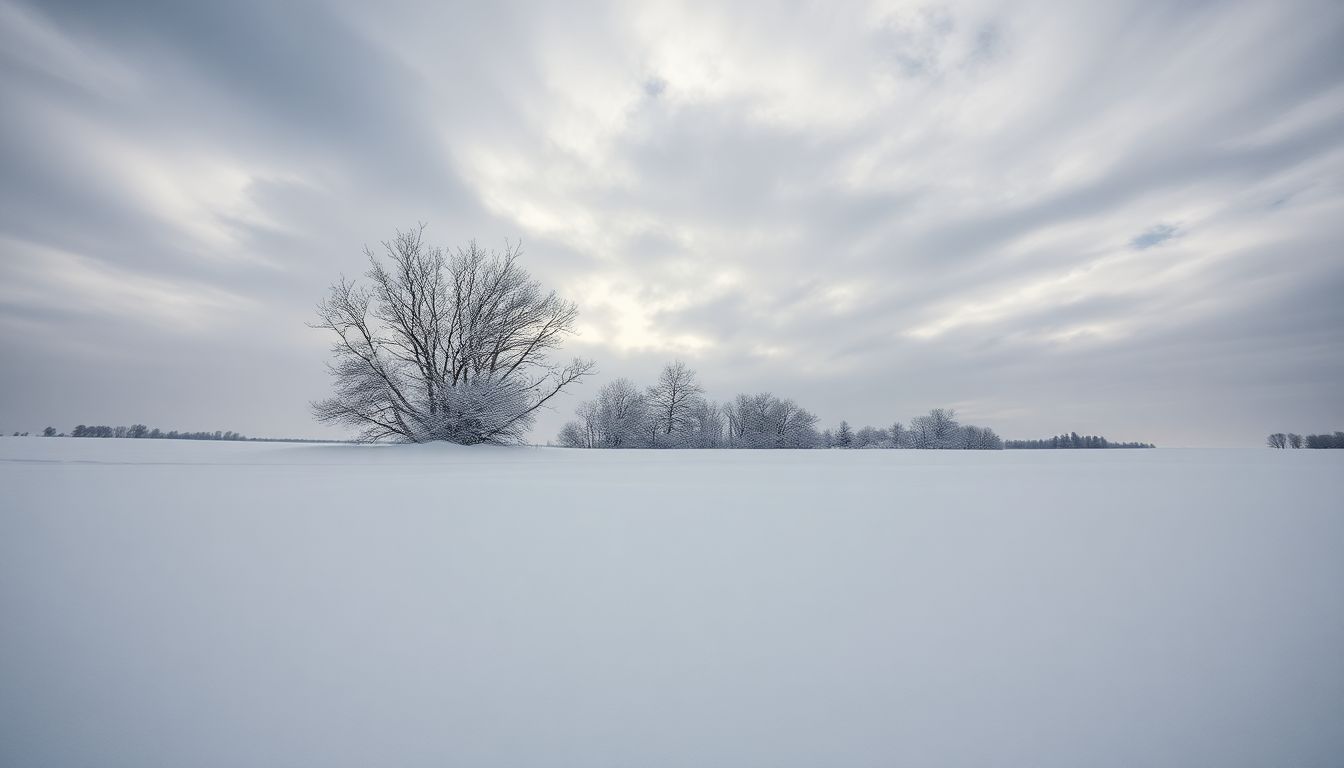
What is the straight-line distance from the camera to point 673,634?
1.44 metres

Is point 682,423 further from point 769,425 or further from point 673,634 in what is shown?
point 673,634

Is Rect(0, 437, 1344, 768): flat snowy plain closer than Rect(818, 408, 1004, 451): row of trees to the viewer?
Yes

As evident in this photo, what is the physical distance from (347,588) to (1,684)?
2.49 feet

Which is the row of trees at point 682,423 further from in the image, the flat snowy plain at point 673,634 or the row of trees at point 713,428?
the flat snowy plain at point 673,634

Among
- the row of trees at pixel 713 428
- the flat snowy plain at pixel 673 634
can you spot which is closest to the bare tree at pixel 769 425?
the row of trees at pixel 713 428

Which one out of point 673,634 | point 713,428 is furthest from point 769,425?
Result: point 673,634

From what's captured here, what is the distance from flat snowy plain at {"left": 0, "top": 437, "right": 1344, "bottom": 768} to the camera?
106 centimetres

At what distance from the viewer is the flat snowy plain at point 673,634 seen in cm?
106

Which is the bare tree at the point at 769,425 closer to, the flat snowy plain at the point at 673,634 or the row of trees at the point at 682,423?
the row of trees at the point at 682,423

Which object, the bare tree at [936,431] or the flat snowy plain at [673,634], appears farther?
the bare tree at [936,431]

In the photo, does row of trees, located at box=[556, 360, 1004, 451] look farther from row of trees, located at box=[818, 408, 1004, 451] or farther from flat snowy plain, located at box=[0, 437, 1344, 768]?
flat snowy plain, located at box=[0, 437, 1344, 768]

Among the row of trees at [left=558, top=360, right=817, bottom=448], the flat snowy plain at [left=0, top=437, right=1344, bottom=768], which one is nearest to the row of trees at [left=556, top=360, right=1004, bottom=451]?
the row of trees at [left=558, top=360, right=817, bottom=448]

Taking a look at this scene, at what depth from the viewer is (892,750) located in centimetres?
103

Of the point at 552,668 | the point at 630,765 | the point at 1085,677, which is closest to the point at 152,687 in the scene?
the point at 552,668
